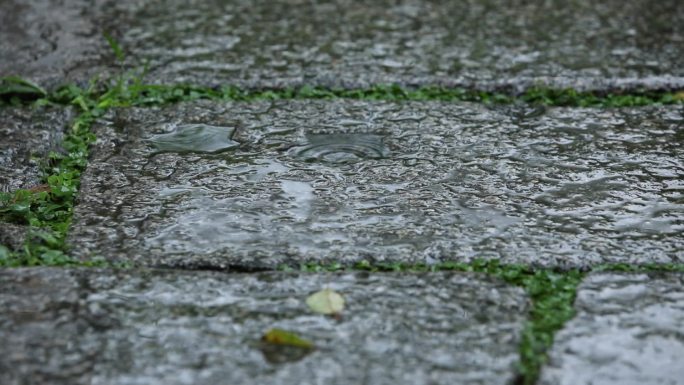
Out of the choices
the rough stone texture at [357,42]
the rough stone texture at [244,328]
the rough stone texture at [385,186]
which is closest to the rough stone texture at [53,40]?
the rough stone texture at [357,42]

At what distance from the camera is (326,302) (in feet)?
3.90

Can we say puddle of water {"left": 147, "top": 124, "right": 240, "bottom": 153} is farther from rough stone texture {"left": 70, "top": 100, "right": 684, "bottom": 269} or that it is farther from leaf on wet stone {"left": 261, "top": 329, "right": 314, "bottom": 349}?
leaf on wet stone {"left": 261, "top": 329, "right": 314, "bottom": 349}

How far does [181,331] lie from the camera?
1137 millimetres

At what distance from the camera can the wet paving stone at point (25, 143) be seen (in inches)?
61.9

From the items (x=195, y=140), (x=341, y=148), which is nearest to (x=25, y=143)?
(x=195, y=140)

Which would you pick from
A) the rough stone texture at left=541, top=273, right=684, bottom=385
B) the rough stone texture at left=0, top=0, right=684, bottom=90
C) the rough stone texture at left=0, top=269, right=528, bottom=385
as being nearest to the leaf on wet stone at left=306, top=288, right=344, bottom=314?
the rough stone texture at left=0, top=269, right=528, bottom=385

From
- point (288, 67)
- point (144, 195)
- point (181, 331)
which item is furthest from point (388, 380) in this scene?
point (288, 67)

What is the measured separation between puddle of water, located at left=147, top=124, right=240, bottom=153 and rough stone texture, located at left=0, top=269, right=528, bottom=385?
17.4 inches

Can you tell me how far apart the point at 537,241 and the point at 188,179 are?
58 cm

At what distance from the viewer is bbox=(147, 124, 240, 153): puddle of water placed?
5.49 feet

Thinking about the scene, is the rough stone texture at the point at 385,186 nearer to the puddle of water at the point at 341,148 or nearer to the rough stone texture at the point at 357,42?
the puddle of water at the point at 341,148

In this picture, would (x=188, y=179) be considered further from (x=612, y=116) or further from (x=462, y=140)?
(x=612, y=116)

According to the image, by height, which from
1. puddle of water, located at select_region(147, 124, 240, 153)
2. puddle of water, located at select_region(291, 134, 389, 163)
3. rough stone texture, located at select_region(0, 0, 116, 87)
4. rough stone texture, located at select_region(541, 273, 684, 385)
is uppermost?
rough stone texture, located at select_region(0, 0, 116, 87)

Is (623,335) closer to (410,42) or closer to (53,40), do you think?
(410,42)
